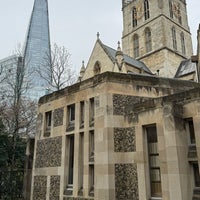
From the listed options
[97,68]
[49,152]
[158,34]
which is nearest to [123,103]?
[49,152]

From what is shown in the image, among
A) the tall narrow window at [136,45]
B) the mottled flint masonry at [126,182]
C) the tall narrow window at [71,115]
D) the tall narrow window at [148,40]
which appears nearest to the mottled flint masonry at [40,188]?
the tall narrow window at [71,115]

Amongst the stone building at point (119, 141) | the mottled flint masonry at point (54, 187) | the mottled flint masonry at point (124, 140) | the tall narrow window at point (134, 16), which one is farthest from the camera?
the tall narrow window at point (134, 16)

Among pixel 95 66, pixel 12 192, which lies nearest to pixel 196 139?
pixel 12 192

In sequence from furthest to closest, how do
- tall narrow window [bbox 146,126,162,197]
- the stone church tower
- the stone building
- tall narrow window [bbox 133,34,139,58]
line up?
1. tall narrow window [bbox 133,34,139,58]
2. the stone church tower
3. tall narrow window [bbox 146,126,162,197]
4. the stone building

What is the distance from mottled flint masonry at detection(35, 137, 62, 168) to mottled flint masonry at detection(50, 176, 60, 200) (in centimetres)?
63

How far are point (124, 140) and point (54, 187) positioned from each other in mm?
4347

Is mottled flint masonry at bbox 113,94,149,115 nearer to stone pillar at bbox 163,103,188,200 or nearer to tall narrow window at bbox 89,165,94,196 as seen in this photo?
stone pillar at bbox 163,103,188,200

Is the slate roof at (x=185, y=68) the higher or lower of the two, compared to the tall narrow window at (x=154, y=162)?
higher

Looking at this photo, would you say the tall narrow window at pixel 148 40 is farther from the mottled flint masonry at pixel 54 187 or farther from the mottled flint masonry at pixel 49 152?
the mottled flint masonry at pixel 54 187

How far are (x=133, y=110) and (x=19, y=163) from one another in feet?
47.8

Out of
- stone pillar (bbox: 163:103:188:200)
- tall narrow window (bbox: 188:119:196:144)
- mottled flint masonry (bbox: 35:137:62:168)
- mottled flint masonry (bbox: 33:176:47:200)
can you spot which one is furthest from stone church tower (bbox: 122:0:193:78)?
stone pillar (bbox: 163:103:188:200)

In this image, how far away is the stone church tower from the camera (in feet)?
121

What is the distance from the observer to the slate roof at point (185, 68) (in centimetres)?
3196

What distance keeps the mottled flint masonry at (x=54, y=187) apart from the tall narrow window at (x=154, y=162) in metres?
4.63
